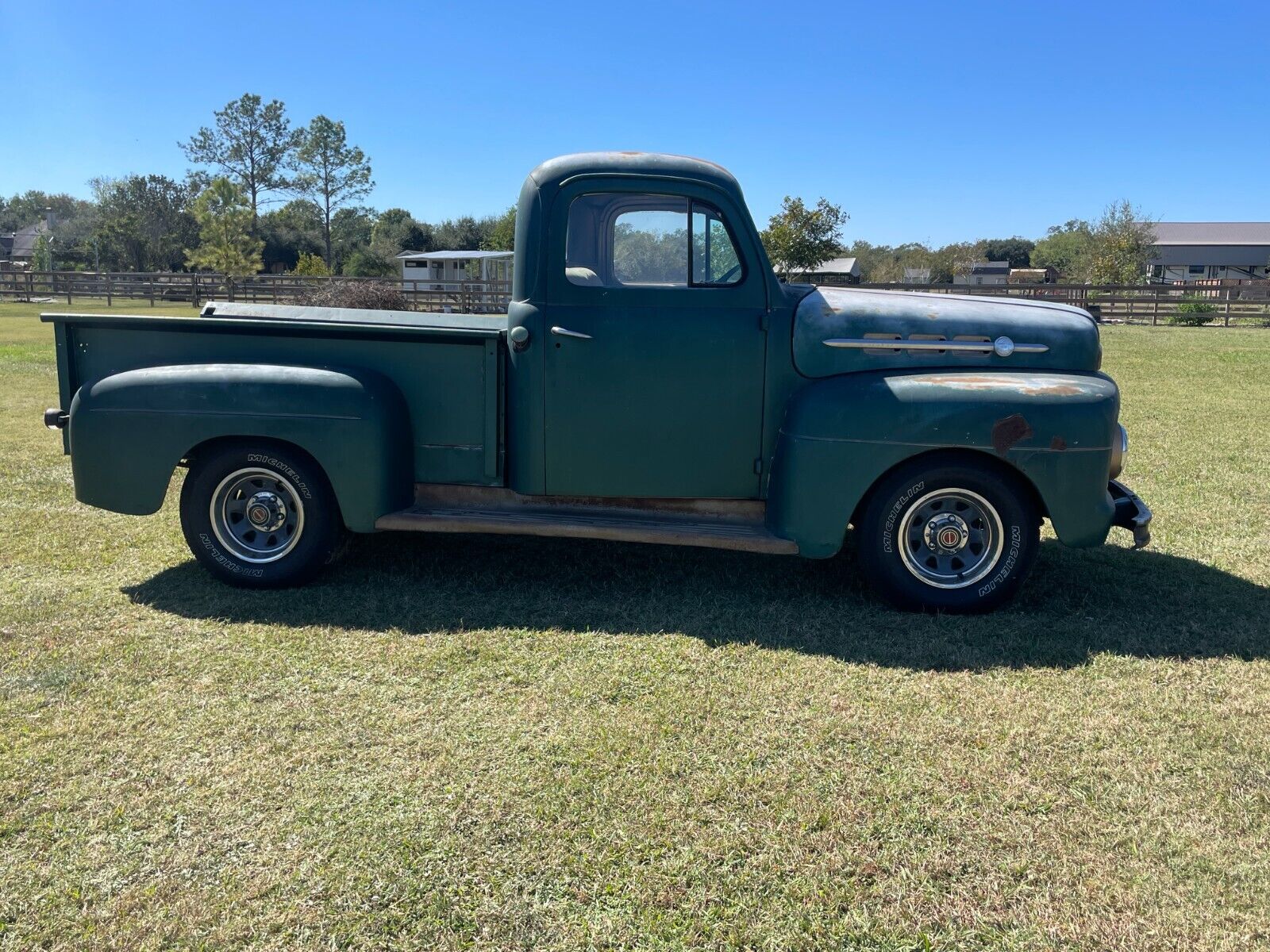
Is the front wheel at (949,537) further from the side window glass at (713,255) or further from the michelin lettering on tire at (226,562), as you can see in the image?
the michelin lettering on tire at (226,562)

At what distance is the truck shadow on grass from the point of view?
171 inches

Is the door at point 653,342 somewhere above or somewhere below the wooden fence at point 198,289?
below

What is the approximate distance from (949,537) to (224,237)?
5503 centimetres

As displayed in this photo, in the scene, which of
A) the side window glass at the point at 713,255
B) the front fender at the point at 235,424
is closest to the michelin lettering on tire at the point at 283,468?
the front fender at the point at 235,424

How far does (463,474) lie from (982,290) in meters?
21.8

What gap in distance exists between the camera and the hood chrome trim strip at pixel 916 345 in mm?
4613

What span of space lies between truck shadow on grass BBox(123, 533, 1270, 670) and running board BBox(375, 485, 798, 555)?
0.35 m

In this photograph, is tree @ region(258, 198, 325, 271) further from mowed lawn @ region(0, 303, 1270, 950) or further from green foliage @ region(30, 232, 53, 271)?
mowed lawn @ region(0, 303, 1270, 950)

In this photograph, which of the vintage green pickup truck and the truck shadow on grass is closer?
the truck shadow on grass

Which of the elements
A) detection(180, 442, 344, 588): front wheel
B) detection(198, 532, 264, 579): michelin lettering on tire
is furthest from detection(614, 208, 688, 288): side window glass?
detection(198, 532, 264, 579): michelin lettering on tire

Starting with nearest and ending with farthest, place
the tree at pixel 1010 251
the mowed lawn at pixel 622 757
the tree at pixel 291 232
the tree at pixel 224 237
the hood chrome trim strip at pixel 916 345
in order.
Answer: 1. the mowed lawn at pixel 622 757
2. the hood chrome trim strip at pixel 916 345
3. the tree at pixel 224 237
4. the tree at pixel 291 232
5. the tree at pixel 1010 251

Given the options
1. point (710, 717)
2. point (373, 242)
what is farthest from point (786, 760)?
point (373, 242)

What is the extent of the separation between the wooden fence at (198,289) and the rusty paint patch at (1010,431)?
22218 millimetres

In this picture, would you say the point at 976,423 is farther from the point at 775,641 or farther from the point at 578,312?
the point at 578,312
